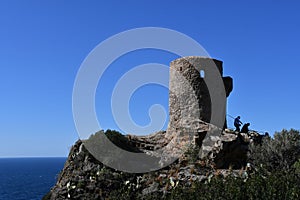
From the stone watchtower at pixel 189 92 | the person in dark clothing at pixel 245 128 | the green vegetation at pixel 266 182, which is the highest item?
the stone watchtower at pixel 189 92

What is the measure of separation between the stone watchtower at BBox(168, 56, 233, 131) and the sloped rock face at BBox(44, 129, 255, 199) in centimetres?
205

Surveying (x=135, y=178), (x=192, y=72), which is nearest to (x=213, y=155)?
(x=135, y=178)

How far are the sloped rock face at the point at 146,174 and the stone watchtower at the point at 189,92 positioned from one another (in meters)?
2.05

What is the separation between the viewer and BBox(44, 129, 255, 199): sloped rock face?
1567 centimetres

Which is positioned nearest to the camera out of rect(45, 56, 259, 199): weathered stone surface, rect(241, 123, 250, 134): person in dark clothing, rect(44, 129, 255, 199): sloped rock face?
rect(44, 129, 255, 199): sloped rock face

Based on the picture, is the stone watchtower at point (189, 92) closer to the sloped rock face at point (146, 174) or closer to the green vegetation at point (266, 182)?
the sloped rock face at point (146, 174)

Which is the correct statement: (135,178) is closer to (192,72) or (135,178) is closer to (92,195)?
(92,195)

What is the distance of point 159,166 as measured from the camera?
59.0 feet

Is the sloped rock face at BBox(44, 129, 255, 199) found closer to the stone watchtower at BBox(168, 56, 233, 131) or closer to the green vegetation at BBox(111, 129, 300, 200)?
the green vegetation at BBox(111, 129, 300, 200)

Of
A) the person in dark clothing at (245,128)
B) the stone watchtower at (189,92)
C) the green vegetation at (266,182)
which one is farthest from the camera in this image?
the person in dark clothing at (245,128)

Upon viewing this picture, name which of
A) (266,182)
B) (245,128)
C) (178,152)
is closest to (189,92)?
(178,152)

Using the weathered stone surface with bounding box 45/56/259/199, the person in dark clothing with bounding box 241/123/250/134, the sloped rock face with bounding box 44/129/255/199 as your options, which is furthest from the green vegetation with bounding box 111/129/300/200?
the person in dark clothing with bounding box 241/123/250/134

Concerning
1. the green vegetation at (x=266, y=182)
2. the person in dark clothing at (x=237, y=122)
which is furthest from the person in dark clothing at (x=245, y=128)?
the green vegetation at (x=266, y=182)

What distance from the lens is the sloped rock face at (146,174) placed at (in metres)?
15.7
